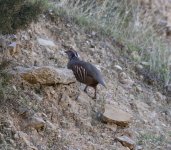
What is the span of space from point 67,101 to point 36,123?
2.91 ft

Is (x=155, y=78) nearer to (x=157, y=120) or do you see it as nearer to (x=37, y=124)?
(x=157, y=120)

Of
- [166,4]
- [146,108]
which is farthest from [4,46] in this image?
[166,4]

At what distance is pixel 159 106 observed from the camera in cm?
871

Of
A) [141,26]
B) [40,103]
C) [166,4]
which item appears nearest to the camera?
[40,103]

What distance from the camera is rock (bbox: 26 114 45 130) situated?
19.8 ft

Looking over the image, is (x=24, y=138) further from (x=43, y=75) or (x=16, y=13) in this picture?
(x=16, y=13)

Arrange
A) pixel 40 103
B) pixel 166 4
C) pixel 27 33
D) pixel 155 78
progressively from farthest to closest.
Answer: pixel 166 4, pixel 155 78, pixel 27 33, pixel 40 103

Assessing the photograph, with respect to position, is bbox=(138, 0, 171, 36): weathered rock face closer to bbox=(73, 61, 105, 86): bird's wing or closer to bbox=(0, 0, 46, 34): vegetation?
bbox=(73, 61, 105, 86): bird's wing

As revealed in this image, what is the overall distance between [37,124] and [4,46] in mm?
1472

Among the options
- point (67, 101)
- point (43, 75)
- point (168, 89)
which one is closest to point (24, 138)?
point (43, 75)

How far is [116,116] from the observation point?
696 cm

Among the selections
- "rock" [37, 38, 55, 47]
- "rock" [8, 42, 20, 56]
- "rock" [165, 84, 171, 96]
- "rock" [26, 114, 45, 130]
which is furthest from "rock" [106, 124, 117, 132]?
"rock" [165, 84, 171, 96]

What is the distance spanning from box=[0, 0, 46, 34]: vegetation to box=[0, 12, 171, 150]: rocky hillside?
41 centimetres

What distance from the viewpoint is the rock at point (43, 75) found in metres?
6.48
